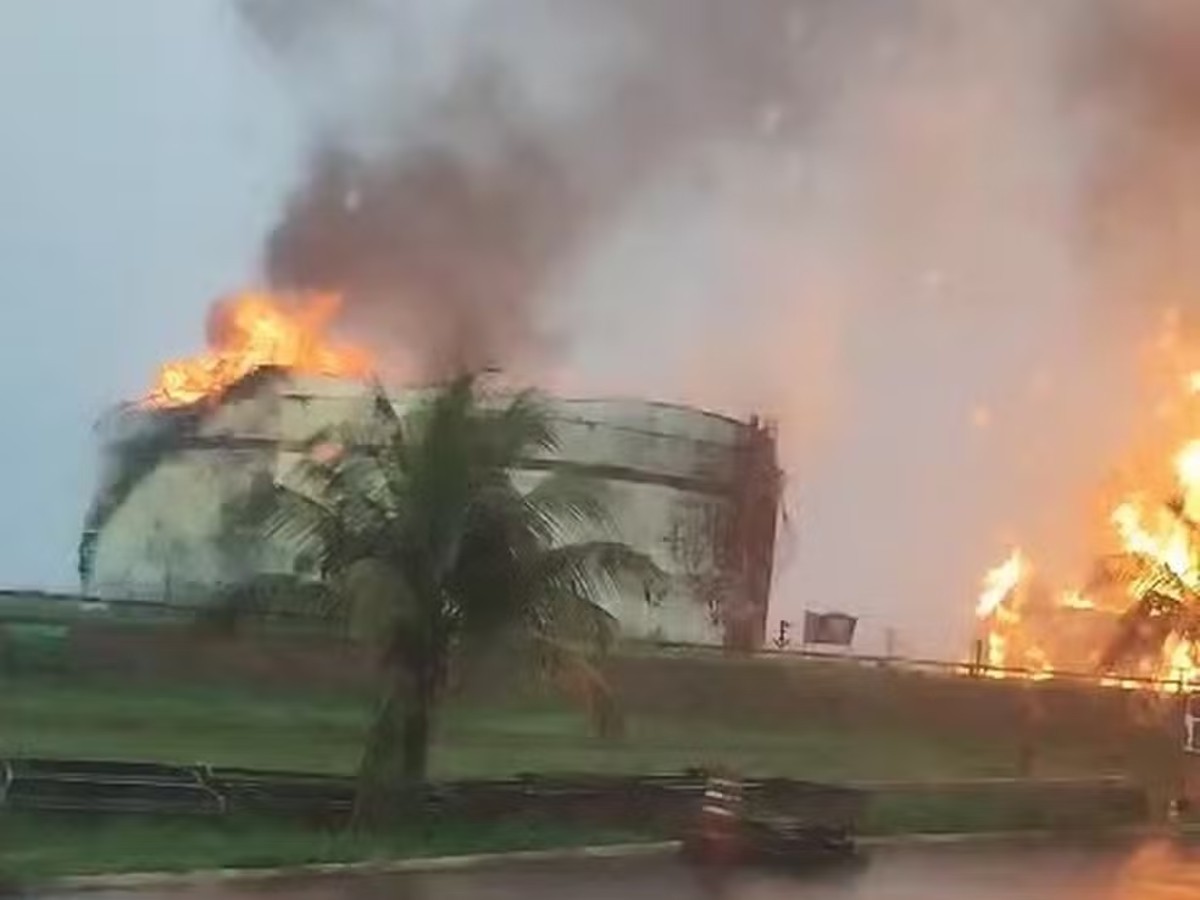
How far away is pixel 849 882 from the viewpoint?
18.3 metres

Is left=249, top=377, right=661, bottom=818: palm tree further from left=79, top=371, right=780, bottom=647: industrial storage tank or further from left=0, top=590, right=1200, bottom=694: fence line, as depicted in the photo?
left=79, top=371, right=780, bottom=647: industrial storage tank

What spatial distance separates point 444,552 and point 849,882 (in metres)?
4.56

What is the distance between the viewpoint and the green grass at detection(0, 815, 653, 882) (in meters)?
16.0

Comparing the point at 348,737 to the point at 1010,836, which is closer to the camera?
the point at 1010,836

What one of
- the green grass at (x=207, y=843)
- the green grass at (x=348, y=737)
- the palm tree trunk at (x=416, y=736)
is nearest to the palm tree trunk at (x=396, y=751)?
the palm tree trunk at (x=416, y=736)

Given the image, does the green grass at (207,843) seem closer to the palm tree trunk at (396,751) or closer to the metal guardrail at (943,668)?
the palm tree trunk at (396,751)

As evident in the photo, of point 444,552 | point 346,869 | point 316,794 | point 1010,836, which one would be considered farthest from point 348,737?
point 346,869

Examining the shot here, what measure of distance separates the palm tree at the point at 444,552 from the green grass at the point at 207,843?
2.05ft

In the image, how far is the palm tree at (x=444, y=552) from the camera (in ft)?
60.8

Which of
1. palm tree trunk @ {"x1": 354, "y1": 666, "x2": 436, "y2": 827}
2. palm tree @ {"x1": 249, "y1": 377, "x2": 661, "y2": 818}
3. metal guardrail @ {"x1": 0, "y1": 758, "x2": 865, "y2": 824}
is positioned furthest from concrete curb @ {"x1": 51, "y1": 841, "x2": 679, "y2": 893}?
palm tree @ {"x1": 249, "y1": 377, "x2": 661, "y2": 818}

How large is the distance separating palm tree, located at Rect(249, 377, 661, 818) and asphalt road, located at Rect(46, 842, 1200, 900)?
1877 millimetres

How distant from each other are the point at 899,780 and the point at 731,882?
7999 mm

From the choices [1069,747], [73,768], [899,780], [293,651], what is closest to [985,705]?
[1069,747]

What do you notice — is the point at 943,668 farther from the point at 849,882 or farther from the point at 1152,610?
the point at 849,882
